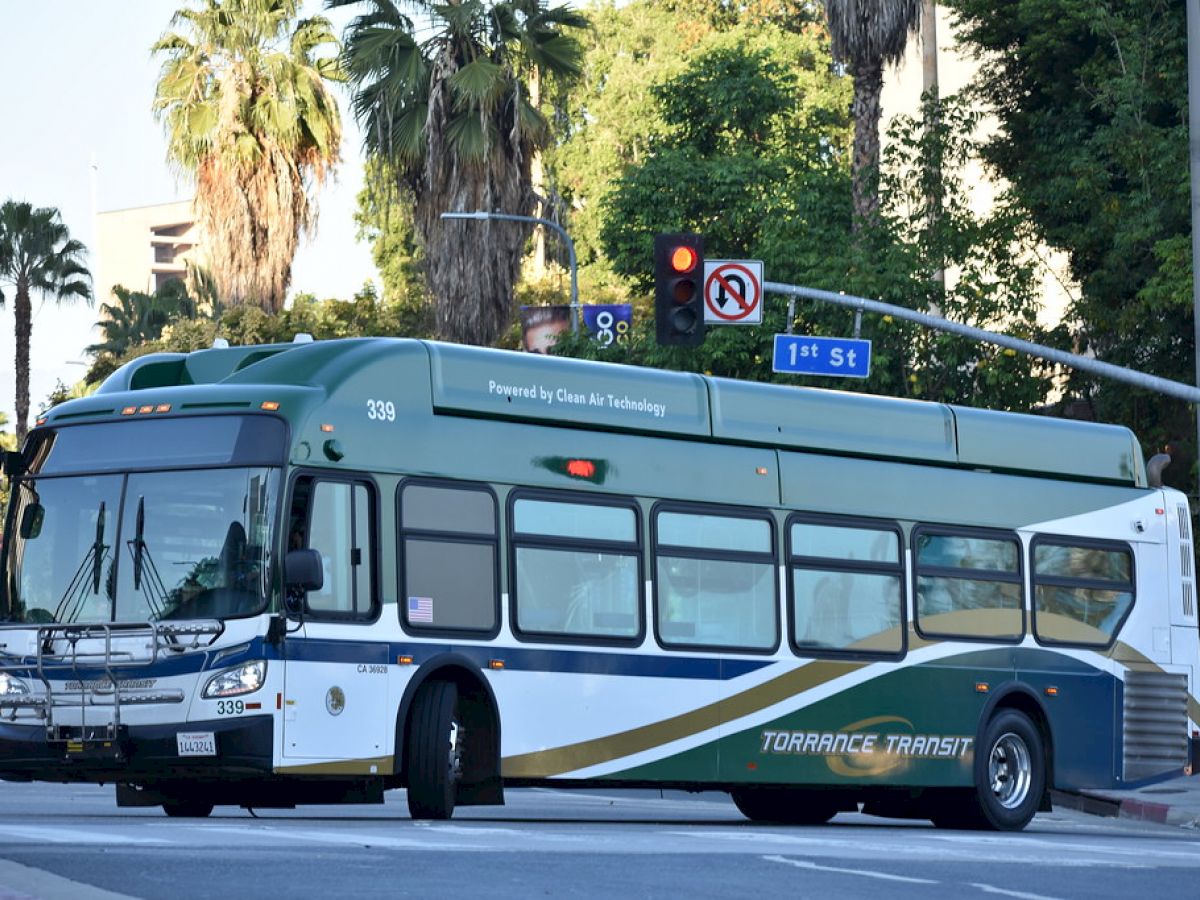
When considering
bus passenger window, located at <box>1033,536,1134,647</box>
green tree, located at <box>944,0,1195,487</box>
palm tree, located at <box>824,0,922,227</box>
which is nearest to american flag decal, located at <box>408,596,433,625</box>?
bus passenger window, located at <box>1033,536,1134,647</box>

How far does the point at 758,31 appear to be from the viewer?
6900 cm

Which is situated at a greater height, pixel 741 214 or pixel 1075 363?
pixel 741 214

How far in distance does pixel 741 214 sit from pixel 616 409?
1079 inches

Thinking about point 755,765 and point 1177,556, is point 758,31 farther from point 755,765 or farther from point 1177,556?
point 755,765

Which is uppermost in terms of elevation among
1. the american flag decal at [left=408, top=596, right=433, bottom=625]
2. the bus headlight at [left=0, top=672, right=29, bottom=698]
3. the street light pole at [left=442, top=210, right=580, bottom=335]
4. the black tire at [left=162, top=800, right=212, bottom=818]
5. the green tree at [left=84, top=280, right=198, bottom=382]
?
the green tree at [left=84, top=280, right=198, bottom=382]

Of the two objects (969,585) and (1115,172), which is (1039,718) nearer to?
(969,585)

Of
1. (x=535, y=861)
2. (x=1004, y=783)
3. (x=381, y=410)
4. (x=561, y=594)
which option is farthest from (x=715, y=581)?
(x=535, y=861)

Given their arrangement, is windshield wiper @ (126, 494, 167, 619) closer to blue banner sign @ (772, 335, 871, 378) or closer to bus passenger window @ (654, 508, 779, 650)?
bus passenger window @ (654, 508, 779, 650)

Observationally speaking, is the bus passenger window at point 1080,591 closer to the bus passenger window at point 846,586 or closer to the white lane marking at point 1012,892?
the bus passenger window at point 846,586

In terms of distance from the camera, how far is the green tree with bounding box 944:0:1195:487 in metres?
34.6

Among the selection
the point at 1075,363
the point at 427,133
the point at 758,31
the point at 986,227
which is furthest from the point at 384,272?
→ the point at 1075,363

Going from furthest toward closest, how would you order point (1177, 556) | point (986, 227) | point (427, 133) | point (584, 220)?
point (584, 220) → point (427, 133) → point (986, 227) → point (1177, 556)

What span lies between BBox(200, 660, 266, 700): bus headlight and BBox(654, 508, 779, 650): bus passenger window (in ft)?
11.9

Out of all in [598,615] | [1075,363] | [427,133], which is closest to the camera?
[598,615]
